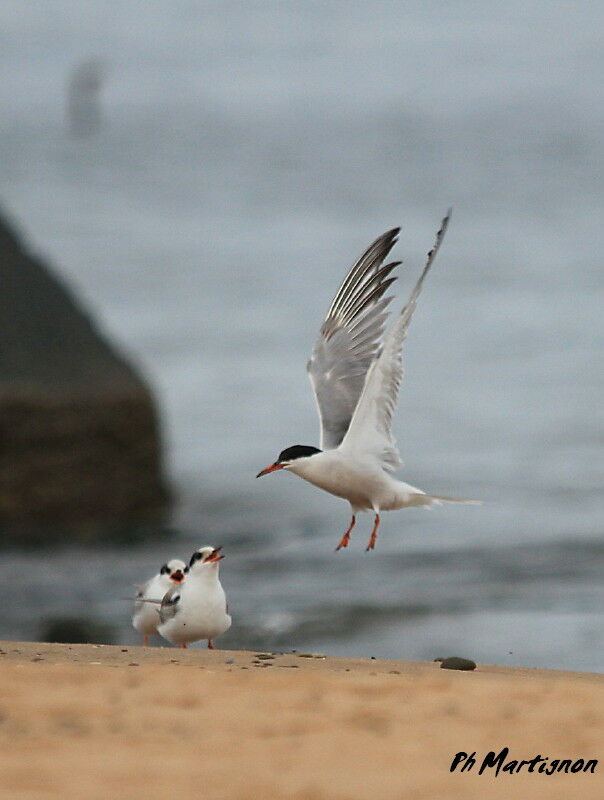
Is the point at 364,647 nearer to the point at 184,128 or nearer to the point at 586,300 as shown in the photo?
the point at 586,300

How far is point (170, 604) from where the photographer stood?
351 inches

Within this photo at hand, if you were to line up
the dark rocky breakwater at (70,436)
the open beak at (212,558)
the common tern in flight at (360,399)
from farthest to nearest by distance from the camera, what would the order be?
Result: the dark rocky breakwater at (70,436) → the open beak at (212,558) → the common tern in flight at (360,399)

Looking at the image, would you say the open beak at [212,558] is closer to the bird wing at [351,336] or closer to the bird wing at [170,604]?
the bird wing at [170,604]

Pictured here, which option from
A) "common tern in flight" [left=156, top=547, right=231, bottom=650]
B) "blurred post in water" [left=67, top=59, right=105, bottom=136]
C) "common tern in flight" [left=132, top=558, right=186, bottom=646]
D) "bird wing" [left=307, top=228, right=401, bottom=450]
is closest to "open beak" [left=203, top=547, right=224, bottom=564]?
"common tern in flight" [left=156, top=547, right=231, bottom=650]

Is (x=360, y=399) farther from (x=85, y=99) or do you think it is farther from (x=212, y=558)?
(x=85, y=99)

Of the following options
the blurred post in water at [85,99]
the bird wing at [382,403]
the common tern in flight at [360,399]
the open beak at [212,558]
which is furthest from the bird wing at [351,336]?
the blurred post in water at [85,99]

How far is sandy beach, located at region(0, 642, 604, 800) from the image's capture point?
525 cm

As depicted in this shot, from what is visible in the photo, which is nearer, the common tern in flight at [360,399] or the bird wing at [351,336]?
the common tern in flight at [360,399]

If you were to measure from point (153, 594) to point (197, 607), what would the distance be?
3.02 ft

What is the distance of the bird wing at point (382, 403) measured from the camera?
7.79m

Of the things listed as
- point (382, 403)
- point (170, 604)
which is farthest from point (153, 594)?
point (382, 403)

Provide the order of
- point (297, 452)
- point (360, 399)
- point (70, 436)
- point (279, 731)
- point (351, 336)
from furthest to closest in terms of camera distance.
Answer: point (70, 436) → point (351, 336) → point (297, 452) → point (360, 399) → point (279, 731)

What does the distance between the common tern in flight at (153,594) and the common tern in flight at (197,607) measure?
445 mm

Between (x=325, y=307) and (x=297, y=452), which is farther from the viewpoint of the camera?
(x=325, y=307)
